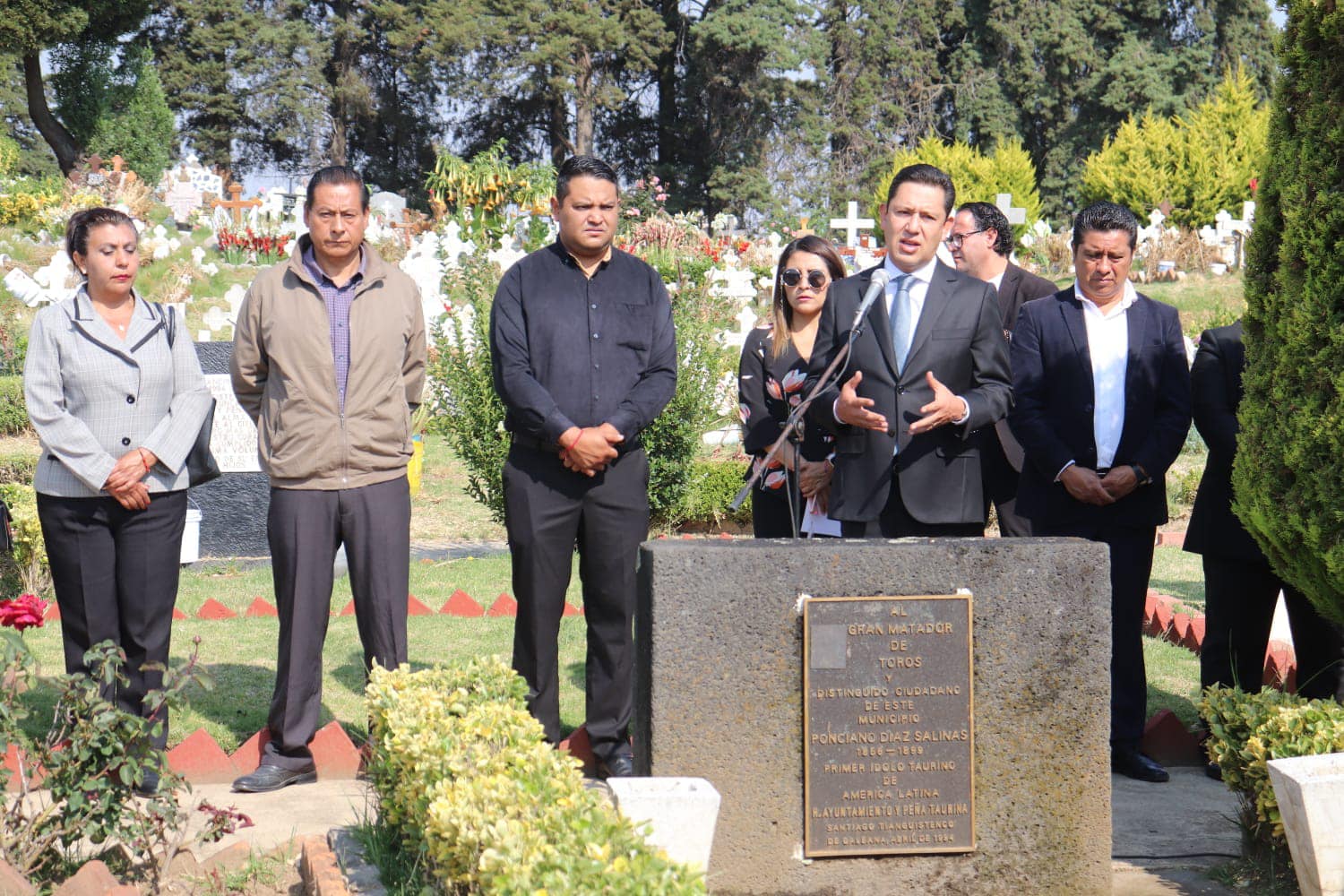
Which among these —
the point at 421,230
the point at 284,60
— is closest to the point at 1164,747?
the point at 421,230

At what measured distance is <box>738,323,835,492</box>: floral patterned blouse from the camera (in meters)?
4.81

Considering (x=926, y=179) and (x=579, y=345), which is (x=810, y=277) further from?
(x=579, y=345)

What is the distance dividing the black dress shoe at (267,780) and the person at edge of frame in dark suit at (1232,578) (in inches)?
129

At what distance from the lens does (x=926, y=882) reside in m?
3.46

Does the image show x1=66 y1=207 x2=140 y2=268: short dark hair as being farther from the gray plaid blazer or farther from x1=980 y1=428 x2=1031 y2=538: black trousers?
x1=980 y1=428 x2=1031 y2=538: black trousers

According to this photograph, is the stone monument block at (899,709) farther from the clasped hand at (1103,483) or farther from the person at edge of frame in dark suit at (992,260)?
the person at edge of frame in dark suit at (992,260)

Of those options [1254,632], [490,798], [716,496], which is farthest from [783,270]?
[716,496]

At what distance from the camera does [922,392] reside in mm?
4086

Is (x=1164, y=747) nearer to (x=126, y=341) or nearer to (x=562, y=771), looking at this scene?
(x=562, y=771)

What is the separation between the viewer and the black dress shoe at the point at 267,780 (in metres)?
4.29

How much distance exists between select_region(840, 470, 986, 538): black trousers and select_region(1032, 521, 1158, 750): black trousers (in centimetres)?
78

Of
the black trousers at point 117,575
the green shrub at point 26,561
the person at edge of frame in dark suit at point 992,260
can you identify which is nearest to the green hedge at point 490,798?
the black trousers at point 117,575

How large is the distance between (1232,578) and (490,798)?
3151 millimetres

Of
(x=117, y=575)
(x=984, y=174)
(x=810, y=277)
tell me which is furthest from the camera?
(x=984, y=174)
